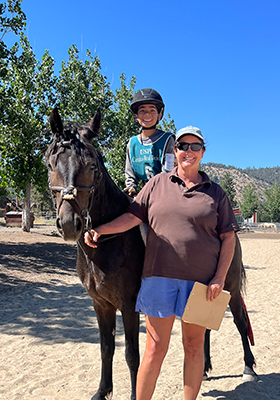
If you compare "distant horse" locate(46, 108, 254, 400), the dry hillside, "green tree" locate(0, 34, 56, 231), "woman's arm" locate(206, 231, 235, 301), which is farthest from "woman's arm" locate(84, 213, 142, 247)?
the dry hillside

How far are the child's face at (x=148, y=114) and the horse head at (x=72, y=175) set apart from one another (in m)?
0.79

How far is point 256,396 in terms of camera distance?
10.9 feet

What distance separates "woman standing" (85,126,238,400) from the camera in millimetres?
2217

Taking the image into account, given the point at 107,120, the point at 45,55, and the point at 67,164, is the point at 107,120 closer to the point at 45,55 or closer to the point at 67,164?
the point at 45,55

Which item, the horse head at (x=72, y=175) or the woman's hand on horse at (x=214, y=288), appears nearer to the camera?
the horse head at (x=72, y=175)

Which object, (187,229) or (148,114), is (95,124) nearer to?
(148,114)

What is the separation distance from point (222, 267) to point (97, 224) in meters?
1.05

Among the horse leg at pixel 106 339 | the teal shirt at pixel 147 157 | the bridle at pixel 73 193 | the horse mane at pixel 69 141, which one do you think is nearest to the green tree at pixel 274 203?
the teal shirt at pixel 147 157

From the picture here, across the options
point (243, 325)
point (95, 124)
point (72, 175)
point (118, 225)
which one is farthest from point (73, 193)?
point (243, 325)

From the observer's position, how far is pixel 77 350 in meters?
4.50

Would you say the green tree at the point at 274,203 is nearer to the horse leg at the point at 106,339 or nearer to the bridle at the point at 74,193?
the horse leg at the point at 106,339

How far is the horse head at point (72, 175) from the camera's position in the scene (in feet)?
6.51

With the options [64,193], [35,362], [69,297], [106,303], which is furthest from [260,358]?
[69,297]

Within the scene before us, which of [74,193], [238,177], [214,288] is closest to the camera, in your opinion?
[74,193]
